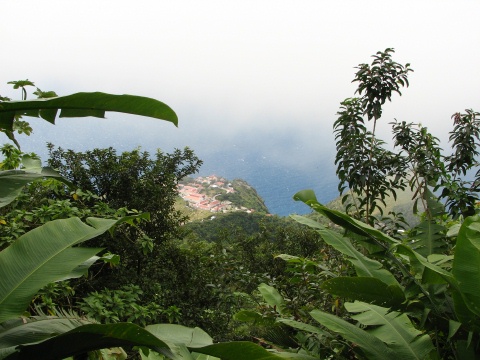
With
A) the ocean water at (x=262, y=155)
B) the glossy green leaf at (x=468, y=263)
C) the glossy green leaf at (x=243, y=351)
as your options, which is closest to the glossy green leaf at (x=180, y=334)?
the glossy green leaf at (x=243, y=351)

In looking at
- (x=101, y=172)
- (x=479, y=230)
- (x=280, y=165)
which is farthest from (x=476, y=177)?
(x=280, y=165)

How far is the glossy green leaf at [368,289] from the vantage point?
7.51 ft

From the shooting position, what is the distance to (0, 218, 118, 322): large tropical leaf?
3.92 feet

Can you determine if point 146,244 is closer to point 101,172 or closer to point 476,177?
point 101,172

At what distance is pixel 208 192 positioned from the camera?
23.2 metres

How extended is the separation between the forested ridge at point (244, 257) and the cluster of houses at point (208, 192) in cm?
979

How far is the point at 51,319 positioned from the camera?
1.39 meters

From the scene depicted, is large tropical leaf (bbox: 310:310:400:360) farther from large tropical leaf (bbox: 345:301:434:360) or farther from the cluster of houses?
the cluster of houses

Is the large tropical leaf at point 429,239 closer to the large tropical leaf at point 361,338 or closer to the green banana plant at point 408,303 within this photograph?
the green banana plant at point 408,303

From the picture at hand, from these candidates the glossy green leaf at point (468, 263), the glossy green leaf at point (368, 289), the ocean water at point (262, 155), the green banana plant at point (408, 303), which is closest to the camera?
the glossy green leaf at point (468, 263)

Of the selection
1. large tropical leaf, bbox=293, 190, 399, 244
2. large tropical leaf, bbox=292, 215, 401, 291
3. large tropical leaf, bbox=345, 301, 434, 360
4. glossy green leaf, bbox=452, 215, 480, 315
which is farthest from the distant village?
glossy green leaf, bbox=452, 215, 480, 315

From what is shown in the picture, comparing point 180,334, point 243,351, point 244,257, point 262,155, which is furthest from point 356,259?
point 262,155

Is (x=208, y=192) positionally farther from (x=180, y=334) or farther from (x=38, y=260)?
(x=38, y=260)

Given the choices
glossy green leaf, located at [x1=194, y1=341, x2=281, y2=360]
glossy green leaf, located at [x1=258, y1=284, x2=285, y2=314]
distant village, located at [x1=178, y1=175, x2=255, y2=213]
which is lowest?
glossy green leaf, located at [x1=194, y1=341, x2=281, y2=360]
